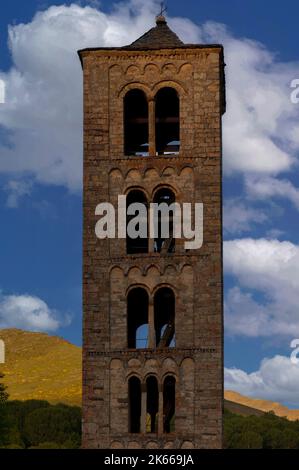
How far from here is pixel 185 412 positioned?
153ft

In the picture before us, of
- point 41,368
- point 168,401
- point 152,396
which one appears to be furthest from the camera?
point 41,368

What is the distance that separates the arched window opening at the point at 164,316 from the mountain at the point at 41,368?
86.2 meters

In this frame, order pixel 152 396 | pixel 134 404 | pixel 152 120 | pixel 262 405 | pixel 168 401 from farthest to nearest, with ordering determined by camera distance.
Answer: pixel 262 405
pixel 152 120
pixel 168 401
pixel 152 396
pixel 134 404

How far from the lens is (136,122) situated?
50.8 m

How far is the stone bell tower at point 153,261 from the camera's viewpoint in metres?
46.9

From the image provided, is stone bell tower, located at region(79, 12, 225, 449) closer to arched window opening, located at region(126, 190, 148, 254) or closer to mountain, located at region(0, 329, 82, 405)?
arched window opening, located at region(126, 190, 148, 254)

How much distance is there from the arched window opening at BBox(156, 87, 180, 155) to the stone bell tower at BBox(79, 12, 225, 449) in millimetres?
61

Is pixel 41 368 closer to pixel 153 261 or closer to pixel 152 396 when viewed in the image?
pixel 152 396

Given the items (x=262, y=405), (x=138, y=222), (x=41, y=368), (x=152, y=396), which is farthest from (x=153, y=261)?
(x=262, y=405)

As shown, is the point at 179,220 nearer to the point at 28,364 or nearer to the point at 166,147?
the point at 166,147

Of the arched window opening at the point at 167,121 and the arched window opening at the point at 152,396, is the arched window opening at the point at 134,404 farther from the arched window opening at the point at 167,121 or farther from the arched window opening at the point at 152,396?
the arched window opening at the point at 167,121

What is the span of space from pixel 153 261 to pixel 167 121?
574 centimetres

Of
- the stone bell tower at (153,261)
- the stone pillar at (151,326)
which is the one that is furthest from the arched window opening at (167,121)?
the stone pillar at (151,326)

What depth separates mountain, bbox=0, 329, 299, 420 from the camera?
462 ft
